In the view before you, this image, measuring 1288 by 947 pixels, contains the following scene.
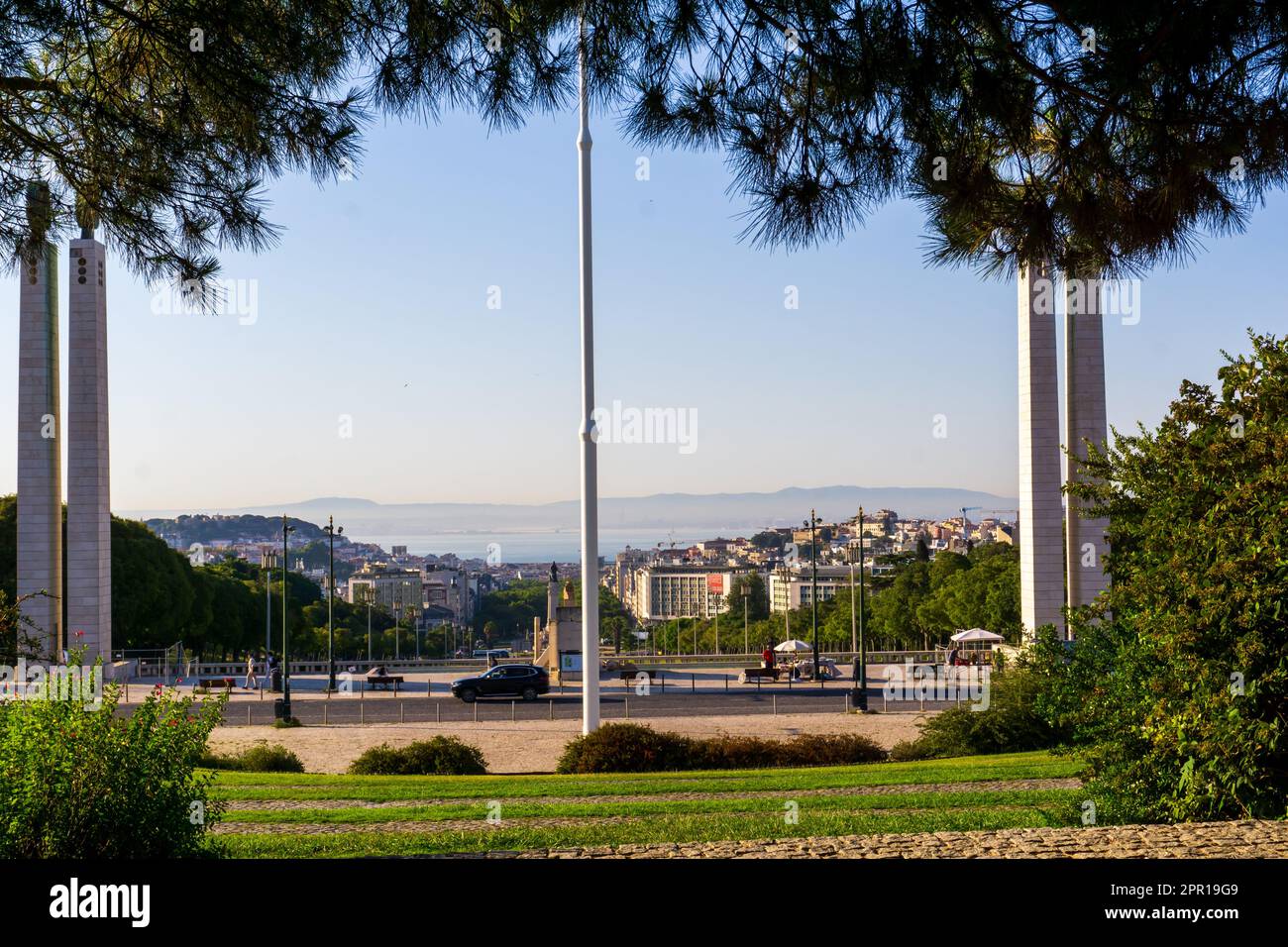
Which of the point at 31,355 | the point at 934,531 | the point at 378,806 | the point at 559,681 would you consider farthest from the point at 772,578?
the point at 378,806

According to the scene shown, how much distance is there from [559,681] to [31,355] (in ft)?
57.1

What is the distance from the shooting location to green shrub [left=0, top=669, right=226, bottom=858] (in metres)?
5.82

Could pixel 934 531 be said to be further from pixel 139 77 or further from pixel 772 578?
pixel 139 77

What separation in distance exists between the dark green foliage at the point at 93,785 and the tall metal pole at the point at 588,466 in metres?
12.6

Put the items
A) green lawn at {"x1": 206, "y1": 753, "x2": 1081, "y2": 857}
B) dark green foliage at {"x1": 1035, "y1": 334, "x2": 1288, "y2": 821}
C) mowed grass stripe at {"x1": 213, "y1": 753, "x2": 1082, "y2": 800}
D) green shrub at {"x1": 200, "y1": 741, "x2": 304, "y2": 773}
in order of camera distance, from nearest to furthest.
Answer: dark green foliage at {"x1": 1035, "y1": 334, "x2": 1288, "y2": 821} < green lawn at {"x1": 206, "y1": 753, "x2": 1081, "y2": 857} < mowed grass stripe at {"x1": 213, "y1": 753, "x2": 1082, "y2": 800} < green shrub at {"x1": 200, "y1": 741, "x2": 304, "y2": 773}

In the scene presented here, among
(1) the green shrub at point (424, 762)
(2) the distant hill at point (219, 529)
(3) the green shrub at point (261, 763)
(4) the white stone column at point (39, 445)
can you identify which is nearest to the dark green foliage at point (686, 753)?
(1) the green shrub at point (424, 762)

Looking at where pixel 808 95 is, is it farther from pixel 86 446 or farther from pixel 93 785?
pixel 86 446

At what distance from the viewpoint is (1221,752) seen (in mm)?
7270

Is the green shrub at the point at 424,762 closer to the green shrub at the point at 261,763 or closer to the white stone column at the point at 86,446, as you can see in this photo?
the green shrub at the point at 261,763

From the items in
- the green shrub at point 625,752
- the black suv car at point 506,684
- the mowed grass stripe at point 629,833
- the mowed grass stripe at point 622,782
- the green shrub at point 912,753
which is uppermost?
the mowed grass stripe at point 629,833

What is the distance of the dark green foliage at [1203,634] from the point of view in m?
7.26

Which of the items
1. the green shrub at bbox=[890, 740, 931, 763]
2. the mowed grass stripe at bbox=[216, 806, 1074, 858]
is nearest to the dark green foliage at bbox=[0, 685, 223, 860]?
the mowed grass stripe at bbox=[216, 806, 1074, 858]

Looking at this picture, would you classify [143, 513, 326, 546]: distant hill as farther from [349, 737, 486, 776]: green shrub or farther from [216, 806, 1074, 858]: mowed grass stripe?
[216, 806, 1074, 858]: mowed grass stripe

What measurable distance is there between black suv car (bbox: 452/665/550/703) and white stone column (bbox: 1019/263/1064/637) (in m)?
13.2
